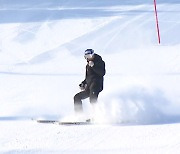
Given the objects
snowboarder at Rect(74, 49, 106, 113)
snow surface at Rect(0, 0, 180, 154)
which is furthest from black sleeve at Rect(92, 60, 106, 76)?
snow surface at Rect(0, 0, 180, 154)

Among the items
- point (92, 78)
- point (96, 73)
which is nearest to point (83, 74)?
point (92, 78)

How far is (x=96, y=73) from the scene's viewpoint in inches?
419

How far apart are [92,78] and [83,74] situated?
18.5 ft

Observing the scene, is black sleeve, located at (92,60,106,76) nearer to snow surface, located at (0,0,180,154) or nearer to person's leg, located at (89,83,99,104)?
person's leg, located at (89,83,99,104)

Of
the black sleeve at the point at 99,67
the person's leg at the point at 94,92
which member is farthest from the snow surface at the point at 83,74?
the black sleeve at the point at 99,67

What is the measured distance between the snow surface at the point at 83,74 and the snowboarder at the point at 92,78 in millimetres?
397

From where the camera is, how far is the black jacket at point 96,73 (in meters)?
10.5

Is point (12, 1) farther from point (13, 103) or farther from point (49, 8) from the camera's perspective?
point (13, 103)

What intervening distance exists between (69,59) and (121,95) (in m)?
6.78

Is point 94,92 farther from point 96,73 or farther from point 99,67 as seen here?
point 99,67

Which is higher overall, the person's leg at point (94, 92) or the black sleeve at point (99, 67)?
the black sleeve at point (99, 67)

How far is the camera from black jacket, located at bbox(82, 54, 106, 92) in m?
10.5

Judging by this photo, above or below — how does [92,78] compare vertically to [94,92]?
above

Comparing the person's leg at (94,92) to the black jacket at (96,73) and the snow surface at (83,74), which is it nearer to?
the black jacket at (96,73)
